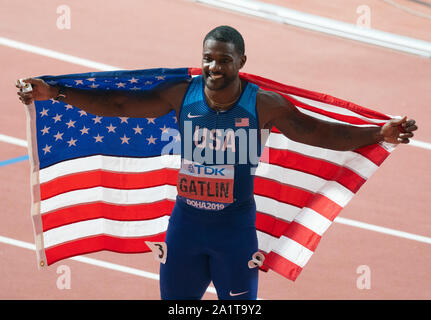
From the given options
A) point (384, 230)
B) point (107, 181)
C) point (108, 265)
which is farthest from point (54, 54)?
point (384, 230)

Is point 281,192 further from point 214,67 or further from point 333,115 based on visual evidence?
point 214,67

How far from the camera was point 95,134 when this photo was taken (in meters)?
4.92

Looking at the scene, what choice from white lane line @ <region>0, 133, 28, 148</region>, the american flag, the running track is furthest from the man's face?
white lane line @ <region>0, 133, 28, 148</region>

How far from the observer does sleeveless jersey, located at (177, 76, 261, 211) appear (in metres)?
4.06

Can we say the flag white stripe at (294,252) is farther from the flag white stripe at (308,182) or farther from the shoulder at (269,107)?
the shoulder at (269,107)

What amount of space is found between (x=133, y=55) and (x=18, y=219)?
3.31 meters

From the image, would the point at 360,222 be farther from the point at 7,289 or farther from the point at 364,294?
the point at 7,289

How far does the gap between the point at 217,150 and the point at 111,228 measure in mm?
1414

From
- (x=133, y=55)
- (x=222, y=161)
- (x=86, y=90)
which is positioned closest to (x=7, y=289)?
(x=86, y=90)

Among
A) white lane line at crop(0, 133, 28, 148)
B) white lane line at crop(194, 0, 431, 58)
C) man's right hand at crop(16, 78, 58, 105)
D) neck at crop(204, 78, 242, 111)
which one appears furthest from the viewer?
white lane line at crop(194, 0, 431, 58)

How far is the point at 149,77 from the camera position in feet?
14.7

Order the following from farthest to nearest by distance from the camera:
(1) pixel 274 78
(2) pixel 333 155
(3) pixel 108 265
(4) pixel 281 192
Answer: (1) pixel 274 78, (3) pixel 108 265, (4) pixel 281 192, (2) pixel 333 155

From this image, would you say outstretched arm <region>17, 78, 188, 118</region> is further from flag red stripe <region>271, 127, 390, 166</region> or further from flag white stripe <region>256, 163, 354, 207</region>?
flag red stripe <region>271, 127, 390, 166</region>

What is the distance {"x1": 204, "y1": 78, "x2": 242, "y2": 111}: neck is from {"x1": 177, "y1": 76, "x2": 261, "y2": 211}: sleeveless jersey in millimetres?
27
